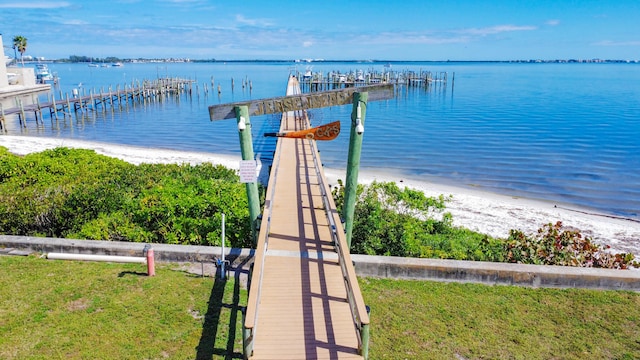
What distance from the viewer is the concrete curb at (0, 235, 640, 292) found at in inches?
365

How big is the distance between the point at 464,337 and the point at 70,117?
48.2 meters

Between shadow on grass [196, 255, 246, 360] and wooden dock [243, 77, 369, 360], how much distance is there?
916mm

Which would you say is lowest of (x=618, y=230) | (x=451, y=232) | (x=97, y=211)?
(x=618, y=230)

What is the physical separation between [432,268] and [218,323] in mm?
4398

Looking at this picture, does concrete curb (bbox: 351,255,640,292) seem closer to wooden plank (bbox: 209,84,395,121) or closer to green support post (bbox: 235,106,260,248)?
green support post (bbox: 235,106,260,248)

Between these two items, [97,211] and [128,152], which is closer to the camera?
[97,211]

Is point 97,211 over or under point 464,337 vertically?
over

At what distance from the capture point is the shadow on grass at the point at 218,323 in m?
7.19

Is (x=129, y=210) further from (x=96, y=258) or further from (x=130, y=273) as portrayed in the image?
(x=130, y=273)

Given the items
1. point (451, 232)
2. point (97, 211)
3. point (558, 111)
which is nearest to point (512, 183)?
point (451, 232)

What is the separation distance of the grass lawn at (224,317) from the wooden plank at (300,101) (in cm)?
348

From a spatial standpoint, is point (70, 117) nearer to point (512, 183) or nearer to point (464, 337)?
point (512, 183)

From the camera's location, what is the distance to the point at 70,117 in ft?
152

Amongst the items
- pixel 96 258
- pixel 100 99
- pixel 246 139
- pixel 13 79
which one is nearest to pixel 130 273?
pixel 96 258
